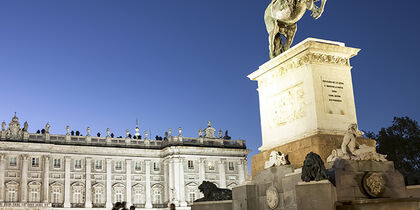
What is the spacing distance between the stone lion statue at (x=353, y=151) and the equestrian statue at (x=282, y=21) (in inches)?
154

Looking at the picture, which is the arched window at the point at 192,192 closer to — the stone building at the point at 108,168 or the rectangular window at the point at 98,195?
the stone building at the point at 108,168

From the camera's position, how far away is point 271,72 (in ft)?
44.6

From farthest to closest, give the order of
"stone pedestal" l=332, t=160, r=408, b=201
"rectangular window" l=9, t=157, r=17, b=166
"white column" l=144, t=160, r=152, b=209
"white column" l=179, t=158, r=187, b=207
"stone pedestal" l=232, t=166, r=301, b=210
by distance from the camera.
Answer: "white column" l=144, t=160, r=152, b=209 < "white column" l=179, t=158, r=187, b=207 < "rectangular window" l=9, t=157, r=17, b=166 < "stone pedestal" l=232, t=166, r=301, b=210 < "stone pedestal" l=332, t=160, r=408, b=201

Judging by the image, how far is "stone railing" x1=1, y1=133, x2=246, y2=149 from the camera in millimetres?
60406

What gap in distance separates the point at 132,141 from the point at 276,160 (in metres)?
54.7

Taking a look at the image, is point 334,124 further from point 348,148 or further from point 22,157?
point 22,157

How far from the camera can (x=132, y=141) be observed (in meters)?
65.8

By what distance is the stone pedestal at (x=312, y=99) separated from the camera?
1177 cm

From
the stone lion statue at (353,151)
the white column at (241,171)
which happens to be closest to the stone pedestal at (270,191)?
the stone lion statue at (353,151)

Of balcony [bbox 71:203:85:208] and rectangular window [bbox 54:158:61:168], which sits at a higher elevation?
rectangular window [bbox 54:158:61:168]

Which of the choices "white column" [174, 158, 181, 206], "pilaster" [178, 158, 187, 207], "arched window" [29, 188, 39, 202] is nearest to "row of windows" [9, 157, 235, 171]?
"pilaster" [178, 158, 187, 207]

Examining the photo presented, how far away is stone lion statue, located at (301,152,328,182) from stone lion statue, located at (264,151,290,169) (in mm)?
2162

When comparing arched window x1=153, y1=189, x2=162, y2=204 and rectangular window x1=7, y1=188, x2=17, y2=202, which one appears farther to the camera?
arched window x1=153, y1=189, x2=162, y2=204

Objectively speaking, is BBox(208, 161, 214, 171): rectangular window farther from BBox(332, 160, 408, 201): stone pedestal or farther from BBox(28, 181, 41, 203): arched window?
BBox(332, 160, 408, 201): stone pedestal
